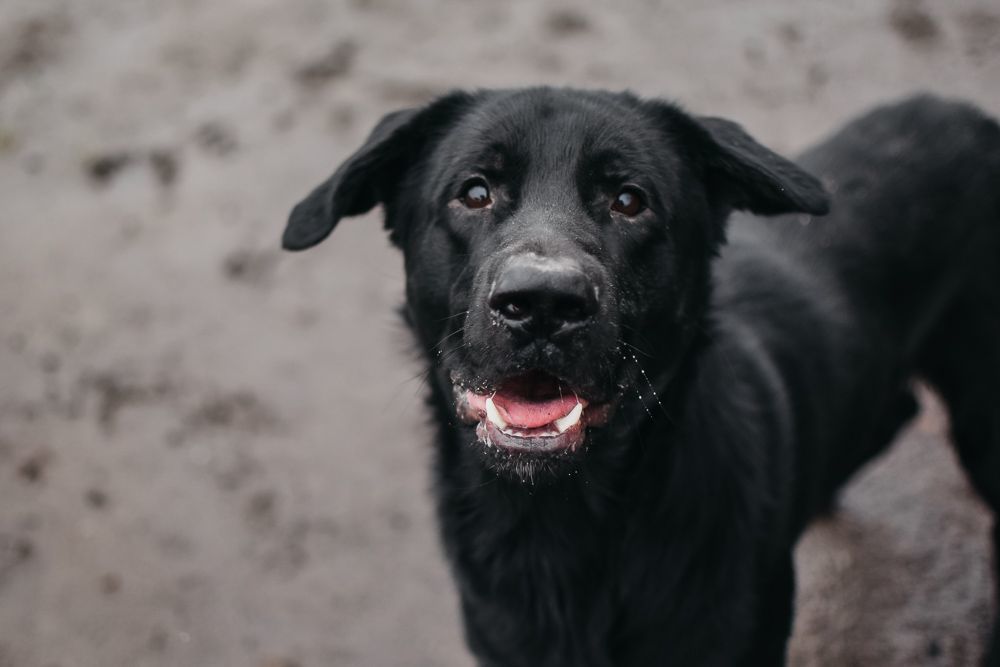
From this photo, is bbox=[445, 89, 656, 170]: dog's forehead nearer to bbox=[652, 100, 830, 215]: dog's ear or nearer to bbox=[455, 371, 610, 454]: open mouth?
bbox=[652, 100, 830, 215]: dog's ear

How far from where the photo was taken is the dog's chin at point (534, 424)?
7.07ft

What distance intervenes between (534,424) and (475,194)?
65cm

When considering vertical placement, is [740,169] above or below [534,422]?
above

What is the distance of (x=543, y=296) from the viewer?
6.43 feet

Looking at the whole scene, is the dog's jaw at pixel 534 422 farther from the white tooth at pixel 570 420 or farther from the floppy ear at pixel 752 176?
the floppy ear at pixel 752 176

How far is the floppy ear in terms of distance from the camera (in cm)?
236

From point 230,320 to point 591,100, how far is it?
2567 millimetres

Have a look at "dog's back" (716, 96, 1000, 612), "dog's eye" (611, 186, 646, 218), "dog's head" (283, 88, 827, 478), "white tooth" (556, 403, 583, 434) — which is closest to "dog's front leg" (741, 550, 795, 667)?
"dog's back" (716, 96, 1000, 612)

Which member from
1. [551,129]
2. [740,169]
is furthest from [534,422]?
[740,169]

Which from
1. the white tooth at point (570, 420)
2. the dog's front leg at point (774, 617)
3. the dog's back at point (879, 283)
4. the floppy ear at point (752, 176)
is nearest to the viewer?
the white tooth at point (570, 420)

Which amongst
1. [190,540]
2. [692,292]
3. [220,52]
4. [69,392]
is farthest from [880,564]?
[220,52]

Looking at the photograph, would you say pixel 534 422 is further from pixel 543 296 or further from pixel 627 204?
pixel 627 204

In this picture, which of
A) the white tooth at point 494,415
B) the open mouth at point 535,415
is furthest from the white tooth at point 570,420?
the white tooth at point 494,415

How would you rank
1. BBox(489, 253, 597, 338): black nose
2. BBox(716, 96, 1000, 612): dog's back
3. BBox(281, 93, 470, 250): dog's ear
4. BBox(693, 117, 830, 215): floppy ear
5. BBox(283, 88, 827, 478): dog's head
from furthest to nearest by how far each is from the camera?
BBox(716, 96, 1000, 612): dog's back
BBox(281, 93, 470, 250): dog's ear
BBox(693, 117, 830, 215): floppy ear
BBox(283, 88, 827, 478): dog's head
BBox(489, 253, 597, 338): black nose
